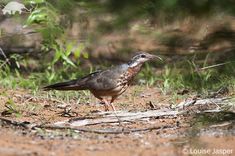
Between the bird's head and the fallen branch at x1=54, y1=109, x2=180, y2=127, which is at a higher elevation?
the bird's head

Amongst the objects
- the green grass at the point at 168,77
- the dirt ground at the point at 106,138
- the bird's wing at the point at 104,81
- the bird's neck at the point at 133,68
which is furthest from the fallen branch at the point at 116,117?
the green grass at the point at 168,77

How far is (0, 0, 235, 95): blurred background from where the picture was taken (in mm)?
5227

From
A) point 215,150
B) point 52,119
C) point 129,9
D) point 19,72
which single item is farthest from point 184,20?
point 19,72

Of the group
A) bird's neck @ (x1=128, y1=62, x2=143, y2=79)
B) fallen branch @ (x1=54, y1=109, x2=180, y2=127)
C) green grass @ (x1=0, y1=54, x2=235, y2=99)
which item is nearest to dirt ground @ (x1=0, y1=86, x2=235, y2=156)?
fallen branch @ (x1=54, y1=109, x2=180, y2=127)

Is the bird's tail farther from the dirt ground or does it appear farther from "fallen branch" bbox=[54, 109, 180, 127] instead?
"fallen branch" bbox=[54, 109, 180, 127]

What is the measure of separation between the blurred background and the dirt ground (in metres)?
0.78

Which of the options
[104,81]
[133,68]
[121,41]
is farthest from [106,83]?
[121,41]

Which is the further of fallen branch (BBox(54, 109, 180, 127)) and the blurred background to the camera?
fallen branch (BBox(54, 109, 180, 127))

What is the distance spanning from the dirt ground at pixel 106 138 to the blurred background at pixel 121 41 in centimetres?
78

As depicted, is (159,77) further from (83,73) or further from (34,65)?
(34,65)

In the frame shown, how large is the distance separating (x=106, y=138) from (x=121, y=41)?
174 inches

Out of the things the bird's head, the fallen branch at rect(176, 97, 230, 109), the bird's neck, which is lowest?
the fallen branch at rect(176, 97, 230, 109)

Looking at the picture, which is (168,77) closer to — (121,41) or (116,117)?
(121,41)

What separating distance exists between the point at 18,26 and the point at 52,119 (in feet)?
9.97
